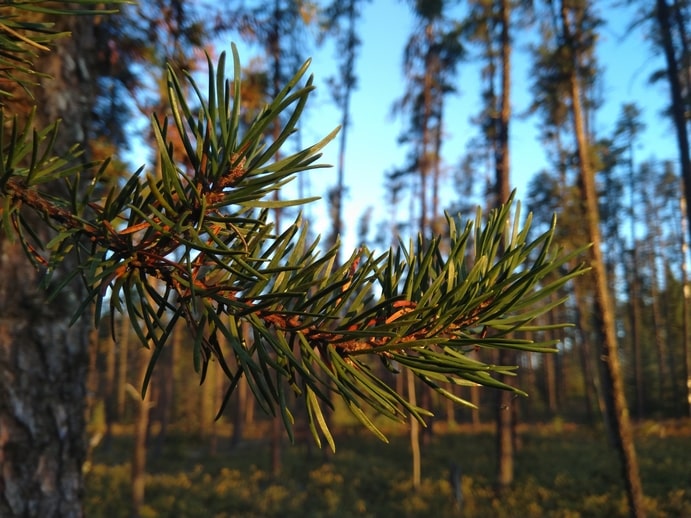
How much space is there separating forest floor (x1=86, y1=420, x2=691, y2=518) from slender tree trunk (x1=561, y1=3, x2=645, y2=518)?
211 cm

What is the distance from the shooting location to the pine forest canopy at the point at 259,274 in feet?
1.76

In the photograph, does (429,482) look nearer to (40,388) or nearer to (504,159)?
(504,159)

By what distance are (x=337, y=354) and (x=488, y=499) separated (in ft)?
42.6

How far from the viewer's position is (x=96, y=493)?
12.8 m

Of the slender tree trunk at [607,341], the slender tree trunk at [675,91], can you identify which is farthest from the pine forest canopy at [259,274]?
the slender tree trunk at [675,91]

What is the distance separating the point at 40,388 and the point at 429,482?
13.1 m

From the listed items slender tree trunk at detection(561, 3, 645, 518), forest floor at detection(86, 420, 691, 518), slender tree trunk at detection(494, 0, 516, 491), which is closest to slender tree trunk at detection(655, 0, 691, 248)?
slender tree trunk at detection(561, 3, 645, 518)

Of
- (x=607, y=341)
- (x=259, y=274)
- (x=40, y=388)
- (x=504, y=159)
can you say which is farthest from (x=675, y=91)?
(x=259, y=274)

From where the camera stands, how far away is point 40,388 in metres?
1.69

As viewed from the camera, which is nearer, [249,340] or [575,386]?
[249,340]

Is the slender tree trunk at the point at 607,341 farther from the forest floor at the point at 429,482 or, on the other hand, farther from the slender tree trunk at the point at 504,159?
the forest floor at the point at 429,482

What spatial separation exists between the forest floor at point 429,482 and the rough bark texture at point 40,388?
8.20 meters

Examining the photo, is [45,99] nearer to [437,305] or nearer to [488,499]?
[437,305]

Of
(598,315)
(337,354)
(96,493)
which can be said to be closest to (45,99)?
(337,354)
